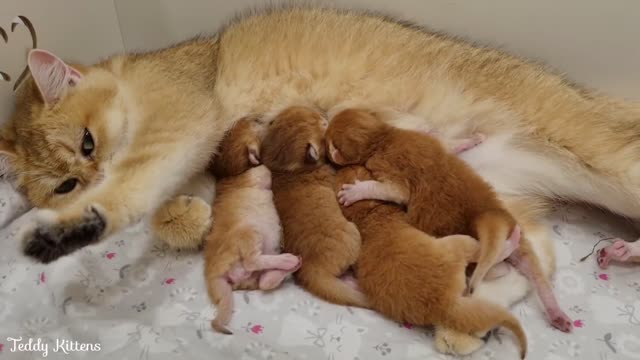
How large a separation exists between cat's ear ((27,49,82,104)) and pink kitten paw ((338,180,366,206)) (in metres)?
0.87

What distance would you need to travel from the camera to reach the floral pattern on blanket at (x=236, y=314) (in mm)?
1647

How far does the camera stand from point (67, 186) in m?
1.88

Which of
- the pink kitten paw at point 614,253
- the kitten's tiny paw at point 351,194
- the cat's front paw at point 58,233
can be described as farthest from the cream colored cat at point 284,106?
the kitten's tiny paw at point 351,194

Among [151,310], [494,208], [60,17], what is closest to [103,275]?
[151,310]

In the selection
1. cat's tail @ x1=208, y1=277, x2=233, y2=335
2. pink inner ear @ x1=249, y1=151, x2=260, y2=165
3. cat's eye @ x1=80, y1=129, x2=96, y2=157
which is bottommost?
cat's tail @ x1=208, y1=277, x2=233, y2=335

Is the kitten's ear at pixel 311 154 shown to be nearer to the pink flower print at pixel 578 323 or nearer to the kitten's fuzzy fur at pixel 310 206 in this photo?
the kitten's fuzzy fur at pixel 310 206

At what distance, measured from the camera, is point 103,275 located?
194cm

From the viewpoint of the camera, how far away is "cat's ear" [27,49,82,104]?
1.76 meters

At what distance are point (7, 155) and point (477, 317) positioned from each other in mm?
1468

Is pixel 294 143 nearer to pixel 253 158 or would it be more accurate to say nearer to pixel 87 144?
pixel 253 158

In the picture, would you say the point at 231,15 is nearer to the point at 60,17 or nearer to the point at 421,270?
the point at 60,17

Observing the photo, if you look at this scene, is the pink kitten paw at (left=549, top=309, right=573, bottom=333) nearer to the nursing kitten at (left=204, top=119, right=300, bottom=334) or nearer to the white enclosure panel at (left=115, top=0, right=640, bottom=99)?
the nursing kitten at (left=204, top=119, right=300, bottom=334)

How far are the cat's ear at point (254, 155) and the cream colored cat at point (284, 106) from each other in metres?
0.13

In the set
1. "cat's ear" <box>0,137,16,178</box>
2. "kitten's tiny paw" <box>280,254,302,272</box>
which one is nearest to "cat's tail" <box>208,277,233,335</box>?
"kitten's tiny paw" <box>280,254,302,272</box>
